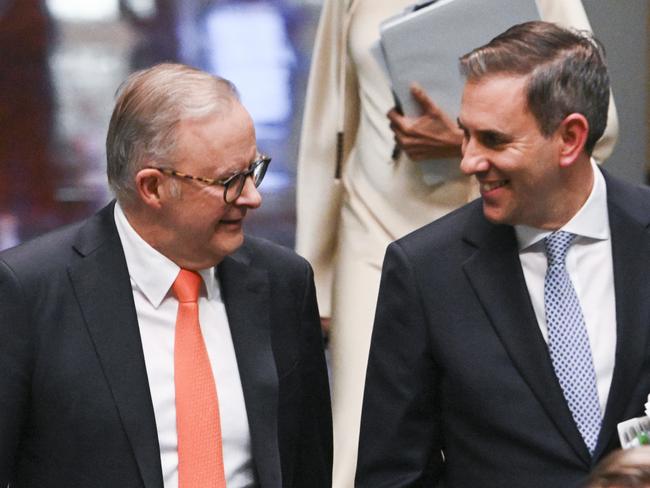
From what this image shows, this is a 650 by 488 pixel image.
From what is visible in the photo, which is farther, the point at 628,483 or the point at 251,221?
the point at 251,221

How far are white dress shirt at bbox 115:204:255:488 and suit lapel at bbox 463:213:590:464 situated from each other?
57 centimetres

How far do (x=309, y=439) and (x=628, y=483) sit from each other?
4.89 feet

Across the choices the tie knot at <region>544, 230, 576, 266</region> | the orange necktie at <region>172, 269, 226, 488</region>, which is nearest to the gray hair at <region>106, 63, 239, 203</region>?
the orange necktie at <region>172, 269, 226, 488</region>

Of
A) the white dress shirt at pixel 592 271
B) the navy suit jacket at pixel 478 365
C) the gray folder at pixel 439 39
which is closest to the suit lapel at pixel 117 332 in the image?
the navy suit jacket at pixel 478 365

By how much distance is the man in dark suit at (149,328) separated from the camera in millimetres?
3715

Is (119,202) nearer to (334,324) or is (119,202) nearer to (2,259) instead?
(2,259)

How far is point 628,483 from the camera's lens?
9.00 ft

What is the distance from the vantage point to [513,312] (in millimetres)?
3811

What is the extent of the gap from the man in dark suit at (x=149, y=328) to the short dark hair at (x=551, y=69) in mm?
534

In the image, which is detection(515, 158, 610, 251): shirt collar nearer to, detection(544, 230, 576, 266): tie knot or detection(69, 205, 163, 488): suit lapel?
detection(544, 230, 576, 266): tie knot

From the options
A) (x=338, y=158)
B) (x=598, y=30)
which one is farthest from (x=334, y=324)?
(x=598, y=30)

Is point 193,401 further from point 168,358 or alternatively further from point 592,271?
point 592,271

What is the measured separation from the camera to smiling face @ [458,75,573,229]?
145 inches

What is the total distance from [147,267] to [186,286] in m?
0.09
